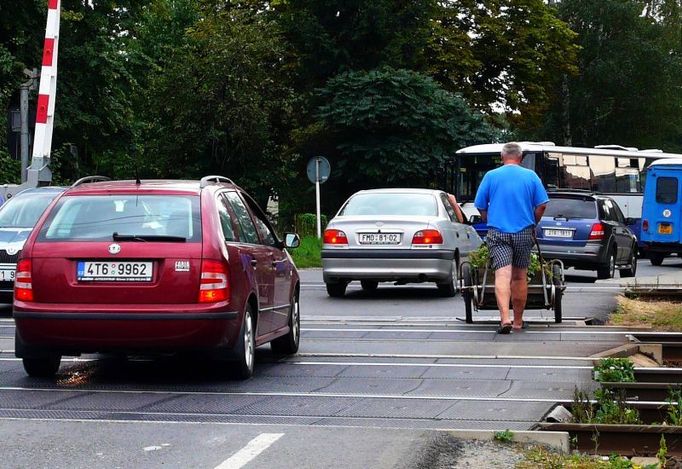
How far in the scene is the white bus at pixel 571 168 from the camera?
37938 millimetres

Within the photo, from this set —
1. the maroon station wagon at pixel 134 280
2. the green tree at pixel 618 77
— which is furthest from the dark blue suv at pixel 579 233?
the green tree at pixel 618 77

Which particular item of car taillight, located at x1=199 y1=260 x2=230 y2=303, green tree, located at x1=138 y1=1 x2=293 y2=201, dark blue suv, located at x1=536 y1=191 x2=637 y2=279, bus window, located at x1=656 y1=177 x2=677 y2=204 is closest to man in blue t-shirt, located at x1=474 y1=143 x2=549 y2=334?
car taillight, located at x1=199 y1=260 x2=230 y2=303

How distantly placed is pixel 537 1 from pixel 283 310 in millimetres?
44819

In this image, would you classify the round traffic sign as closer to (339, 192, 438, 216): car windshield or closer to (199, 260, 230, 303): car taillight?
(339, 192, 438, 216): car windshield

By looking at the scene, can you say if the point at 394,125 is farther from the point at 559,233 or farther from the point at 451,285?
the point at 451,285

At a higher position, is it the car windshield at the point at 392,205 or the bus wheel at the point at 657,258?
the car windshield at the point at 392,205

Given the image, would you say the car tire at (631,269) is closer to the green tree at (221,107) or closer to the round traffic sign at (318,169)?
the round traffic sign at (318,169)

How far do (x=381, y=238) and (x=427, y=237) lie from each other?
62cm

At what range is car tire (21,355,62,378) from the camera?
10189 millimetres

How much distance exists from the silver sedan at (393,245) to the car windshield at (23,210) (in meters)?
3.88

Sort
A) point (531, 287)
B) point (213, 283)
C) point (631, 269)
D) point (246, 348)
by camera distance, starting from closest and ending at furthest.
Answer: point (213, 283)
point (246, 348)
point (531, 287)
point (631, 269)

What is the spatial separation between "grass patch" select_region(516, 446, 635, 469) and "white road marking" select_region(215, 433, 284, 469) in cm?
127

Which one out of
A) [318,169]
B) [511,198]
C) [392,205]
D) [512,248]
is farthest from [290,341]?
[318,169]

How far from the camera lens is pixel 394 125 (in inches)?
1780
